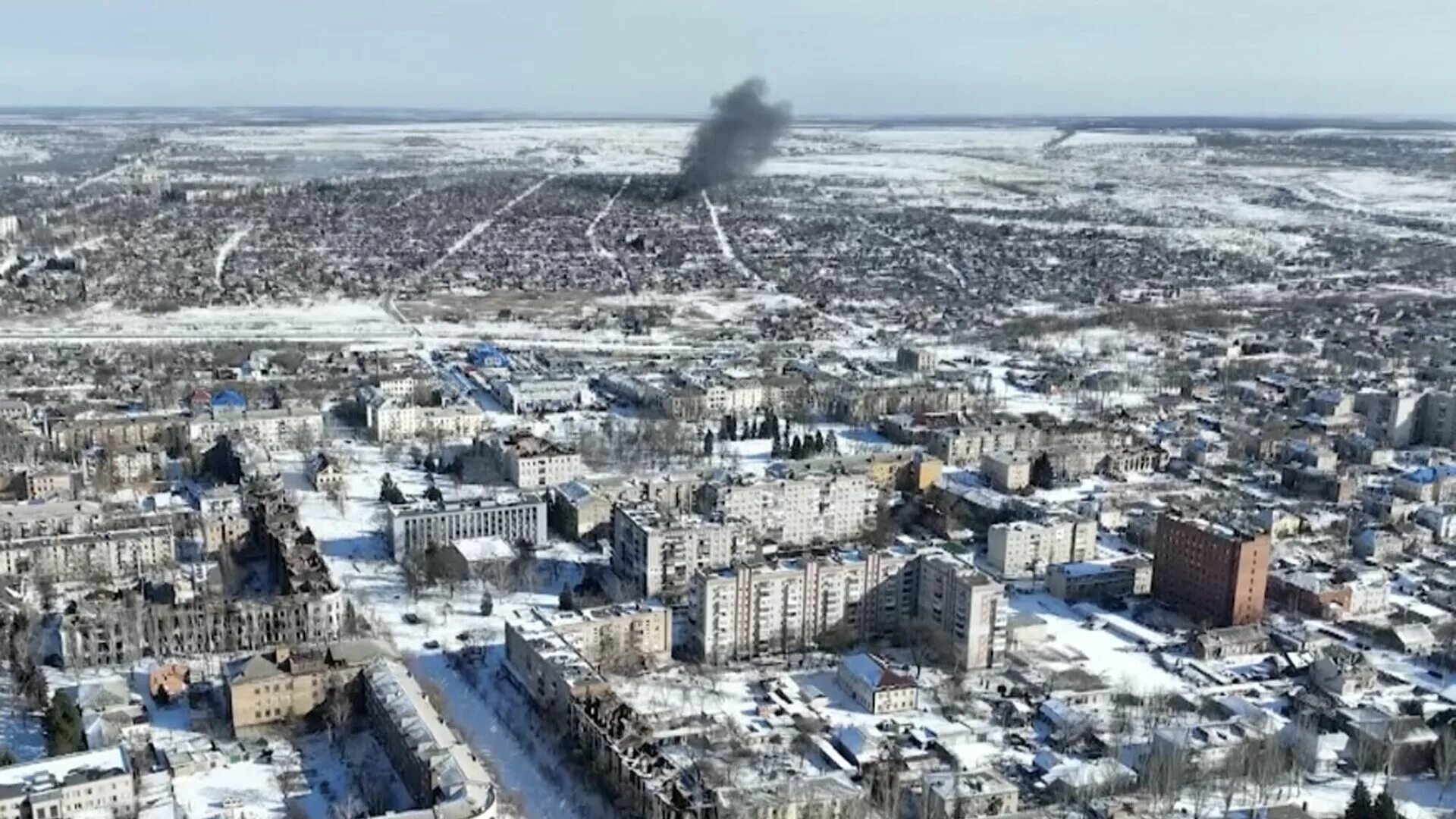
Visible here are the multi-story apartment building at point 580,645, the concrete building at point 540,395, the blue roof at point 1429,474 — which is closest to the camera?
the multi-story apartment building at point 580,645

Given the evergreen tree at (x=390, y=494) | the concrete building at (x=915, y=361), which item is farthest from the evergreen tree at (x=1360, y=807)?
the concrete building at (x=915, y=361)

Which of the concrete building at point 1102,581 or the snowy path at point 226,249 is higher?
the snowy path at point 226,249

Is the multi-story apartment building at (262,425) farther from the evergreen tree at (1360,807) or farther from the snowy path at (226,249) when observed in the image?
the snowy path at (226,249)

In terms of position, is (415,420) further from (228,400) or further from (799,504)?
(799,504)

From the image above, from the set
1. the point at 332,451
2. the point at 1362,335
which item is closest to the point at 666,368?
the point at 332,451

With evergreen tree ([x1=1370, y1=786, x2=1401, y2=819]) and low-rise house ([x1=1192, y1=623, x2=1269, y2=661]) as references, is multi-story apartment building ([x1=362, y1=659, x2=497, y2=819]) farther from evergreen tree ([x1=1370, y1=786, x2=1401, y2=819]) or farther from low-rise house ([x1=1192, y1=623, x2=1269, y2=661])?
low-rise house ([x1=1192, y1=623, x2=1269, y2=661])

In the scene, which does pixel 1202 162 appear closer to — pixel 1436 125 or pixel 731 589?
pixel 1436 125
